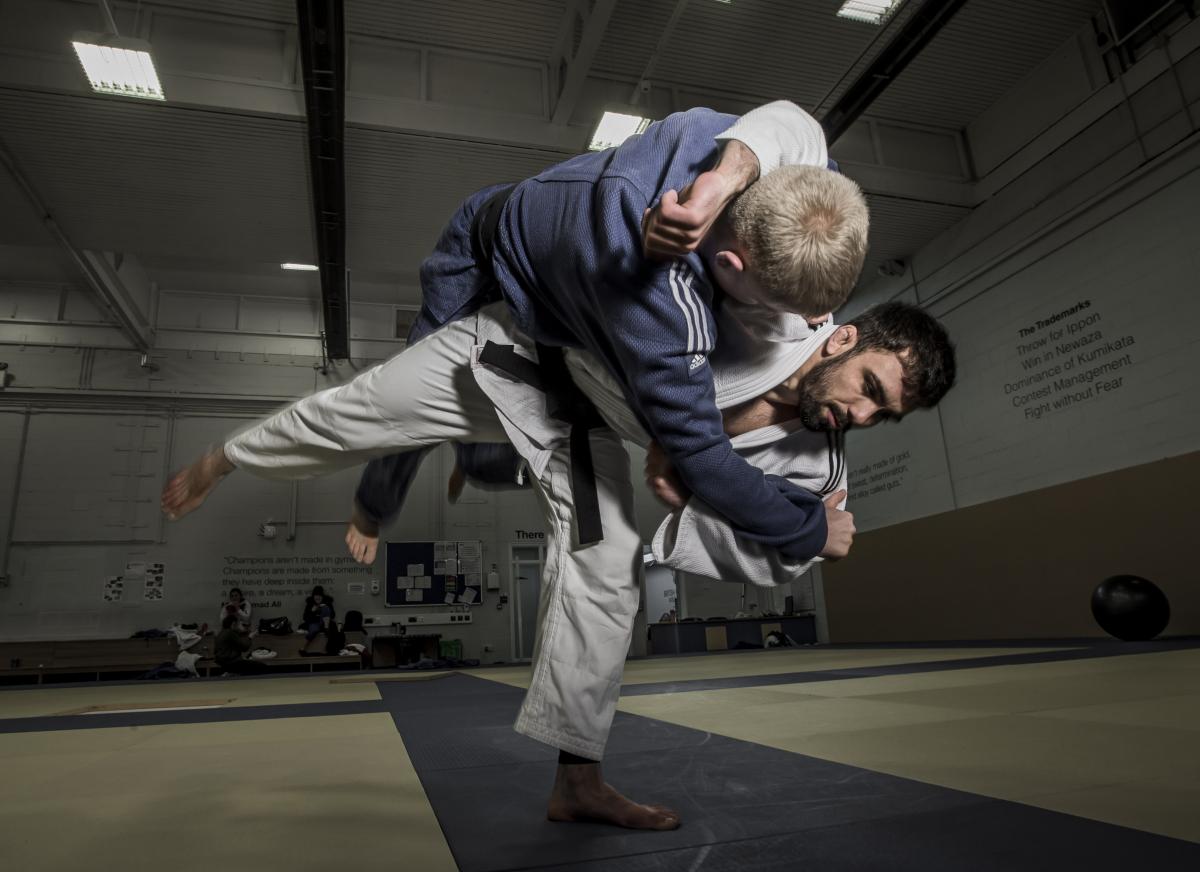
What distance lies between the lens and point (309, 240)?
8.34m

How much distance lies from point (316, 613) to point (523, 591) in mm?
3041

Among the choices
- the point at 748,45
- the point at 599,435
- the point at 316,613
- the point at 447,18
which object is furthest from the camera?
the point at 316,613

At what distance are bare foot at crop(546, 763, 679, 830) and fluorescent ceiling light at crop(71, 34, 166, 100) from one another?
611 cm

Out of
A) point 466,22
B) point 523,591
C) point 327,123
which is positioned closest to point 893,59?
point 466,22

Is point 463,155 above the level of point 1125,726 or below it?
above

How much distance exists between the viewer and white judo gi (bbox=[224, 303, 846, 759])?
4.20 feet

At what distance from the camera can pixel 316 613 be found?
10.2 metres

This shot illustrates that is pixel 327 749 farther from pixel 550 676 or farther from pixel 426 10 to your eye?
pixel 426 10

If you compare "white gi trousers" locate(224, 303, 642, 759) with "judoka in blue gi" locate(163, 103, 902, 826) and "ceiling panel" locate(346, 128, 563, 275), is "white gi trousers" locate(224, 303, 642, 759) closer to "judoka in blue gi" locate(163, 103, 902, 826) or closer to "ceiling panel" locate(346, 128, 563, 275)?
"judoka in blue gi" locate(163, 103, 902, 826)

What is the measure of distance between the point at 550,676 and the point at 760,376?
67cm

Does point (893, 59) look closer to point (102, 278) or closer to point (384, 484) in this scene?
point (384, 484)

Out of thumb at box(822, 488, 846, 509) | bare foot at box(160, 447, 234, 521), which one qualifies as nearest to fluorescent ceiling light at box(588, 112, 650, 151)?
bare foot at box(160, 447, 234, 521)

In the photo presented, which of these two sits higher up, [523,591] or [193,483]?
[523,591]

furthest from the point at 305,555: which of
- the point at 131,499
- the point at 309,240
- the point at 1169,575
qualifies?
the point at 1169,575
